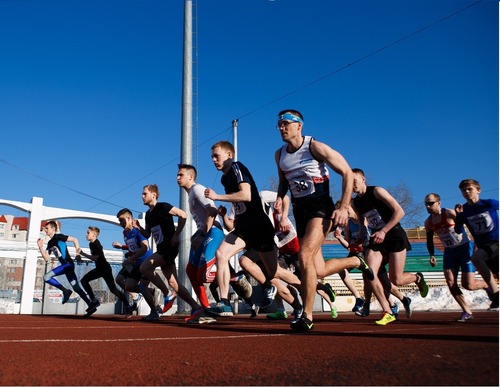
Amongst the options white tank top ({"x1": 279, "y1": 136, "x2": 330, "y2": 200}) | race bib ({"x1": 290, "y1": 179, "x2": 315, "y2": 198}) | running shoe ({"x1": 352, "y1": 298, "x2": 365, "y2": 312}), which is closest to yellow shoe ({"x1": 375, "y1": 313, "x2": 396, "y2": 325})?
white tank top ({"x1": 279, "y1": 136, "x2": 330, "y2": 200})

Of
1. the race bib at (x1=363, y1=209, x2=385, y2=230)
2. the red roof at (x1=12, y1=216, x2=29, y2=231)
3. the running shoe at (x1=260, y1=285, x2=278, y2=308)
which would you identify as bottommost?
the running shoe at (x1=260, y1=285, x2=278, y2=308)

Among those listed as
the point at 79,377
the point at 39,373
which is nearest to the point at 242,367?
the point at 79,377

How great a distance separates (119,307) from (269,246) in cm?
1298

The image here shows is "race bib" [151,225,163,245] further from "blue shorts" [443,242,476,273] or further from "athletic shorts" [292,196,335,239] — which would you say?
"blue shorts" [443,242,476,273]

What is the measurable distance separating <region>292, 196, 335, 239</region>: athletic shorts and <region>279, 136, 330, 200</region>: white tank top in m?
0.06

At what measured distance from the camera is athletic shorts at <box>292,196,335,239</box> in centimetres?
445

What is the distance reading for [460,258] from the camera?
7602mm

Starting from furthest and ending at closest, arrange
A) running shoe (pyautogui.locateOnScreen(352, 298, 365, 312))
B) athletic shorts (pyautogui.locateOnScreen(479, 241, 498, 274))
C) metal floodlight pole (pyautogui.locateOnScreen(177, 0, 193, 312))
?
1. metal floodlight pole (pyautogui.locateOnScreen(177, 0, 193, 312))
2. running shoe (pyautogui.locateOnScreen(352, 298, 365, 312))
3. athletic shorts (pyautogui.locateOnScreen(479, 241, 498, 274))

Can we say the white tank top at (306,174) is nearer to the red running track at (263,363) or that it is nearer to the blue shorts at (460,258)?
the red running track at (263,363)

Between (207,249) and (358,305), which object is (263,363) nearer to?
(207,249)

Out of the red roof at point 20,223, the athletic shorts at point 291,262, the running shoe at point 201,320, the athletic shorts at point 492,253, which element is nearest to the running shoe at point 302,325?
the running shoe at point 201,320

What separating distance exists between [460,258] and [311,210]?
14.0ft

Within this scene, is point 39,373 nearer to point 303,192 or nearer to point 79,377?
point 79,377

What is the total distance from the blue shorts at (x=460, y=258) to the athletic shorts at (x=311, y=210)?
13.2 feet
